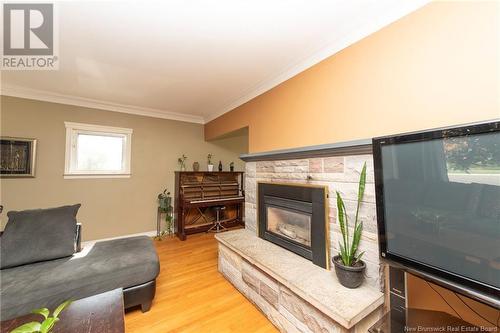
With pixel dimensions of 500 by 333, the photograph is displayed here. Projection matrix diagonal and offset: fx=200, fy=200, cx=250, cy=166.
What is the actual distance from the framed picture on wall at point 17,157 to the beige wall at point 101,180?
0.26 ft

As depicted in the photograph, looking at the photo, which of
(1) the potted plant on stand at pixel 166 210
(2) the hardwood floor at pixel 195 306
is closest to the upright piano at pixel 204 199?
(1) the potted plant on stand at pixel 166 210

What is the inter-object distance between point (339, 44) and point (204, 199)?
10.5ft

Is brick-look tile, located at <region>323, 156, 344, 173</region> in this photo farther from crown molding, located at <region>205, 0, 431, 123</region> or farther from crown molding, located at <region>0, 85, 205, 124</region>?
crown molding, located at <region>0, 85, 205, 124</region>

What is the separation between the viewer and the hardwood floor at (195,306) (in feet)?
5.35

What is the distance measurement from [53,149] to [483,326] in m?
4.97

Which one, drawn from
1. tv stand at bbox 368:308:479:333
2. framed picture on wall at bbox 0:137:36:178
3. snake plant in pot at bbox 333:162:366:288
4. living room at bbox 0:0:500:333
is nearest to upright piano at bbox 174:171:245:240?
living room at bbox 0:0:500:333

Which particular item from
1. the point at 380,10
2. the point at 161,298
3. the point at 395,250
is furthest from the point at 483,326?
the point at 161,298

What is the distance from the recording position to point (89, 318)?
116 centimetres

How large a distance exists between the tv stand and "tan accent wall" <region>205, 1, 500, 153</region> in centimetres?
114

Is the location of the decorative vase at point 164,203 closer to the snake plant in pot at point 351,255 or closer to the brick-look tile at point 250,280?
the brick-look tile at point 250,280

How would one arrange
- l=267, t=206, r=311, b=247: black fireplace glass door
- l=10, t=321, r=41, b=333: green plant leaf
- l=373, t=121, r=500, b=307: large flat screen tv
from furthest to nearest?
l=267, t=206, r=311, b=247: black fireplace glass door < l=373, t=121, r=500, b=307: large flat screen tv < l=10, t=321, r=41, b=333: green plant leaf

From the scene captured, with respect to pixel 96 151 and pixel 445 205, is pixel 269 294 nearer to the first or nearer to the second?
pixel 445 205

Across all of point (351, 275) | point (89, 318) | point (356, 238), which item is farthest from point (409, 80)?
point (89, 318)

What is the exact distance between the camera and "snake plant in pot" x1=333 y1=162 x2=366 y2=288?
55.2 inches
